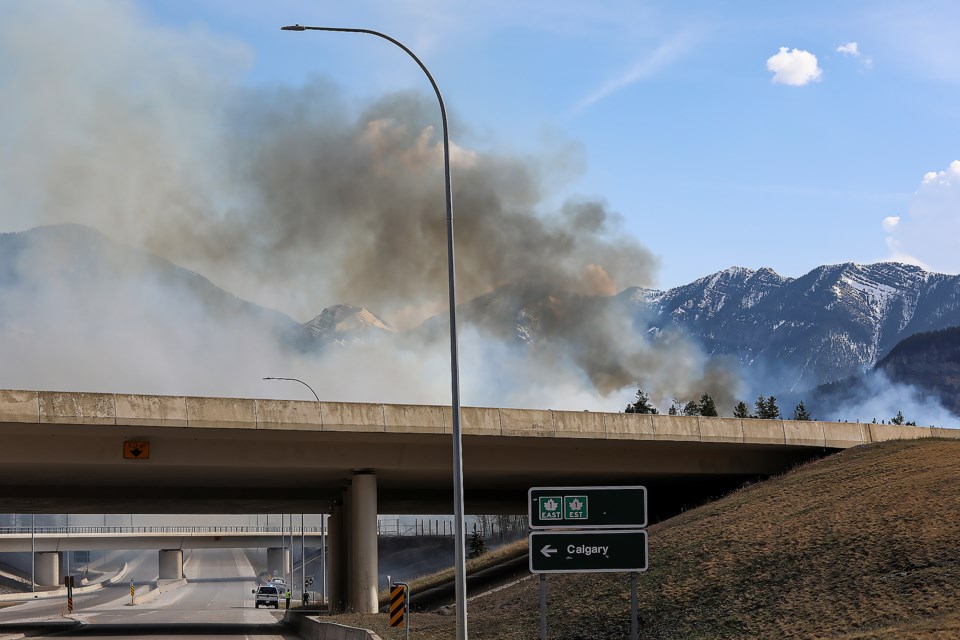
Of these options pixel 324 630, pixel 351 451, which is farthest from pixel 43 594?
pixel 324 630

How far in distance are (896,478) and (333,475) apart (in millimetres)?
21455

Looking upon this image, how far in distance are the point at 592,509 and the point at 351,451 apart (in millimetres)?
24853

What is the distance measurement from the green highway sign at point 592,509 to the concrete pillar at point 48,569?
136957mm

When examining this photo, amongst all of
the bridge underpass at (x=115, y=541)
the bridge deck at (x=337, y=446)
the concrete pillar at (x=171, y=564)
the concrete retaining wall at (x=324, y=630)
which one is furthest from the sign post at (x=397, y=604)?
the concrete pillar at (x=171, y=564)

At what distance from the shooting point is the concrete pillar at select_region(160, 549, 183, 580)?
6275 inches

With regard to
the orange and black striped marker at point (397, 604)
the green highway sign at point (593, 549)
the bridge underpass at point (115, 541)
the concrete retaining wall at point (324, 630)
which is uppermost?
the bridge underpass at point (115, 541)

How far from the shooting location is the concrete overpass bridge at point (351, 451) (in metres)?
37.2

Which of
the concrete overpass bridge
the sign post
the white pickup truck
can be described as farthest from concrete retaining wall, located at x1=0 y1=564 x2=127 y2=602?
the sign post

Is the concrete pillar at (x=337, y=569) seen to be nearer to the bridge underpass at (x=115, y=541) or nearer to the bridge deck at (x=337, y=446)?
the bridge deck at (x=337, y=446)

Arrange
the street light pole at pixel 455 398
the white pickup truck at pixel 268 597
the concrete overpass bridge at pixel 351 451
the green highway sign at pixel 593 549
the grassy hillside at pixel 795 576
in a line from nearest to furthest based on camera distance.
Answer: the green highway sign at pixel 593 549 < the street light pole at pixel 455 398 < the grassy hillside at pixel 795 576 < the concrete overpass bridge at pixel 351 451 < the white pickup truck at pixel 268 597

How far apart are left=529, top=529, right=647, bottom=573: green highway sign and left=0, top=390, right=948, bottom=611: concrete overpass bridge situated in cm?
2073

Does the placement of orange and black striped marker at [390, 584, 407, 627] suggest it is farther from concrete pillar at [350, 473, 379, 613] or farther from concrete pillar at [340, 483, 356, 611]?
concrete pillar at [340, 483, 356, 611]

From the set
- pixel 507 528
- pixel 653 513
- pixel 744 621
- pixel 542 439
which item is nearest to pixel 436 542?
pixel 507 528

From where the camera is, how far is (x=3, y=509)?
68.0 meters
